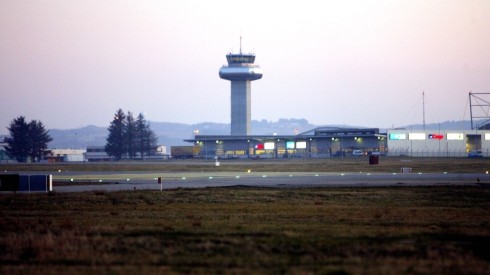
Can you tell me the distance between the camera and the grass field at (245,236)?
58.4 ft

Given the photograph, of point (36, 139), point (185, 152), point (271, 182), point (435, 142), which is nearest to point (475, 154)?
point (435, 142)

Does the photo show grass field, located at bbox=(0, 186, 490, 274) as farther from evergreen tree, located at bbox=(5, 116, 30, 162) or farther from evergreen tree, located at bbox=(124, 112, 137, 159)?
evergreen tree, located at bbox=(124, 112, 137, 159)

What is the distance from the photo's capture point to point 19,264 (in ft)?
60.0

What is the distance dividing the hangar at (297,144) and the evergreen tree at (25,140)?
4113cm

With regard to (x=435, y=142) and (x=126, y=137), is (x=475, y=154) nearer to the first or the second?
(x=435, y=142)

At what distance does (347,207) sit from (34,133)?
503ft

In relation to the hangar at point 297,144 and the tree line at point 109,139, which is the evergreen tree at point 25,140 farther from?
the hangar at point 297,144

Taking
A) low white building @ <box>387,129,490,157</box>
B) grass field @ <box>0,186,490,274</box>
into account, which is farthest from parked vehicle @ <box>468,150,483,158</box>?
grass field @ <box>0,186,490,274</box>

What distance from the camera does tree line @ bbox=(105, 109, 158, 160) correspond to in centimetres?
18962

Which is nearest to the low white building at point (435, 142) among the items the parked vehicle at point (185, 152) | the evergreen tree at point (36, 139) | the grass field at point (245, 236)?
the parked vehicle at point (185, 152)

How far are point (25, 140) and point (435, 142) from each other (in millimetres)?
95631

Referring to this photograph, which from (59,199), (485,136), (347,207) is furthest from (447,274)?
(485,136)

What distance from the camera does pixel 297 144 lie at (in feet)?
630

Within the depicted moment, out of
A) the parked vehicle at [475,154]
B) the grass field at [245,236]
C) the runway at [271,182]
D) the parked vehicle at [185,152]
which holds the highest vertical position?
the parked vehicle at [185,152]
